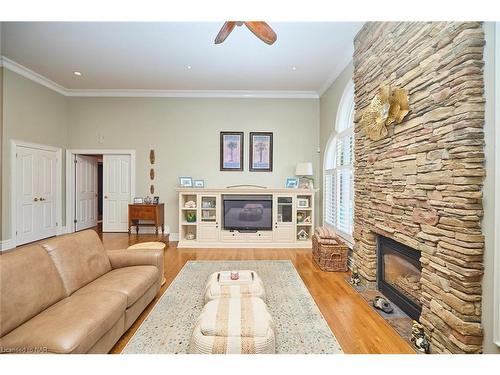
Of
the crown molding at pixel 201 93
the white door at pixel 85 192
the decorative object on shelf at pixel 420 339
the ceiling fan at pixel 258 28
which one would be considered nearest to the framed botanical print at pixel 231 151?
the crown molding at pixel 201 93

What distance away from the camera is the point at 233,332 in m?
1.49

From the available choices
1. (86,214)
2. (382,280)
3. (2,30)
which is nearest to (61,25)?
(2,30)

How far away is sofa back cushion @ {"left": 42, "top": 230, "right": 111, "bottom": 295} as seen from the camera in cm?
189

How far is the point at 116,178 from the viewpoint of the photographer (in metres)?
5.59

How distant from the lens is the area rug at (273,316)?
1820 millimetres

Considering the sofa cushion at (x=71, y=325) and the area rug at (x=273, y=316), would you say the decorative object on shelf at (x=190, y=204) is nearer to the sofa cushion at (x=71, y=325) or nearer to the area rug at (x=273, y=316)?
the area rug at (x=273, y=316)

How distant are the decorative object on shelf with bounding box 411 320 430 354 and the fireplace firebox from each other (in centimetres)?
29

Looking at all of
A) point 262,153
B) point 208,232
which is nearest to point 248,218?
point 208,232

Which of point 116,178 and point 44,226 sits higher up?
point 116,178

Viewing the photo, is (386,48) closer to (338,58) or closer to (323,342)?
(338,58)

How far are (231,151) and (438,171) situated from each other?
418cm

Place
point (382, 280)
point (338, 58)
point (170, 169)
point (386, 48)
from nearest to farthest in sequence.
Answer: point (386, 48) < point (382, 280) < point (338, 58) < point (170, 169)

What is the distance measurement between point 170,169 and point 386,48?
15.2 ft

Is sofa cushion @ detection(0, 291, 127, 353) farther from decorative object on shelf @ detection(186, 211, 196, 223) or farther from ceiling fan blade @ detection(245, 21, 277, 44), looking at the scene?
decorative object on shelf @ detection(186, 211, 196, 223)
